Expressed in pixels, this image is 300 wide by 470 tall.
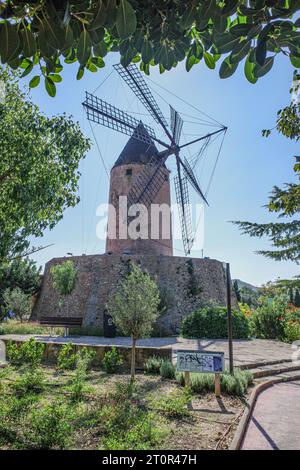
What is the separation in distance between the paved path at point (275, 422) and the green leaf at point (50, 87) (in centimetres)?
384

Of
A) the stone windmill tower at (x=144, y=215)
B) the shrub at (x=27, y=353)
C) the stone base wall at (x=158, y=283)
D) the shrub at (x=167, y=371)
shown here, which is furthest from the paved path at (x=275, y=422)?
the stone windmill tower at (x=144, y=215)

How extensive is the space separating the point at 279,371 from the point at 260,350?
90.4 inches

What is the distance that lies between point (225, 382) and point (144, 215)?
1356 cm

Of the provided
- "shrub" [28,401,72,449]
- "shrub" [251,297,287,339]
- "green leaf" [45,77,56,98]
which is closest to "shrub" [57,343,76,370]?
"shrub" [28,401,72,449]

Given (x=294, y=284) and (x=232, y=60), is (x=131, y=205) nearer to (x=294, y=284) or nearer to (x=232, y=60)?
(x=294, y=284)

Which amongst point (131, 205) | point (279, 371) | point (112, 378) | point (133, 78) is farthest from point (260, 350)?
point (133, 78)

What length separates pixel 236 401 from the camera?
5.11m

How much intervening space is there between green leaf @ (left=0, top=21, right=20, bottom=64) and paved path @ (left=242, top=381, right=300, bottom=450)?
4.02 metres

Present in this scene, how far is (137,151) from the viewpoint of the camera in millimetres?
19984

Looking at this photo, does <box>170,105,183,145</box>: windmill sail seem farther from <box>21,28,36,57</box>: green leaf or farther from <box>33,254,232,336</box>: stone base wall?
<box>21,28,36,57</box>: green leaf

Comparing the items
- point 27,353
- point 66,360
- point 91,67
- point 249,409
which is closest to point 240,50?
point 91,67

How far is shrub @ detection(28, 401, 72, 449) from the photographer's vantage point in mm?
3154

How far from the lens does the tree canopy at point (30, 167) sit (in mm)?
5641

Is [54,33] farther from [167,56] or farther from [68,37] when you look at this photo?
[167,56]
